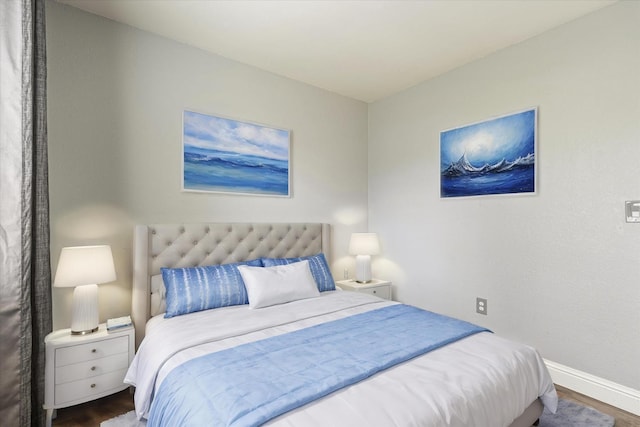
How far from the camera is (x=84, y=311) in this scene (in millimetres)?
2002

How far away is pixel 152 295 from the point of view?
2.38m

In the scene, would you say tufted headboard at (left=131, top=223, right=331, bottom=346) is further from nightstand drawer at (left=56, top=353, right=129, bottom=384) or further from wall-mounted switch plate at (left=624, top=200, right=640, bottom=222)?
wall-mounted switch plate at (left=624, top=200, right=640, bottom=222)

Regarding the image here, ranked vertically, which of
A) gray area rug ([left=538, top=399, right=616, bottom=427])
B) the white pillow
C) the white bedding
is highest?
the white pillow

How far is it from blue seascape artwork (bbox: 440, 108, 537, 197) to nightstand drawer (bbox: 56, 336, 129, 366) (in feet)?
9.75

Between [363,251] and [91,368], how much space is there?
8.18 ft

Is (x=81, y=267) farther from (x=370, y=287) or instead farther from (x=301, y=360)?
(x=370, y=287)

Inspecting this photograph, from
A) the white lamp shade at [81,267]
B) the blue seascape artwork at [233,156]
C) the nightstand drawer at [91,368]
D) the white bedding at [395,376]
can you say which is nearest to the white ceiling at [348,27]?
the blue seascape artwork at [233,156]

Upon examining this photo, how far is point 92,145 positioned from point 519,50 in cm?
345

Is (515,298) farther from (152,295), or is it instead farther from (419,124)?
(152,295)

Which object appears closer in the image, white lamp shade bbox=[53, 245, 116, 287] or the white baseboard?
white lamp shade bbox=[53, 245, 116, 287]

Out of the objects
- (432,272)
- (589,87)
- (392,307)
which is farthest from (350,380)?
(589,87)

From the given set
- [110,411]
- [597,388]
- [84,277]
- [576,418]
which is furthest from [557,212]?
[110,411]

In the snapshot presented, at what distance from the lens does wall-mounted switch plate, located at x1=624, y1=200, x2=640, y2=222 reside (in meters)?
2.08

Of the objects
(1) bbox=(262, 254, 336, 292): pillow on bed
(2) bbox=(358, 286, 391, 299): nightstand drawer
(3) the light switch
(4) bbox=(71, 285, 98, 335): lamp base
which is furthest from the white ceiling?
(2) bbox=(358, 286, 391, 299): nightstand drawer
